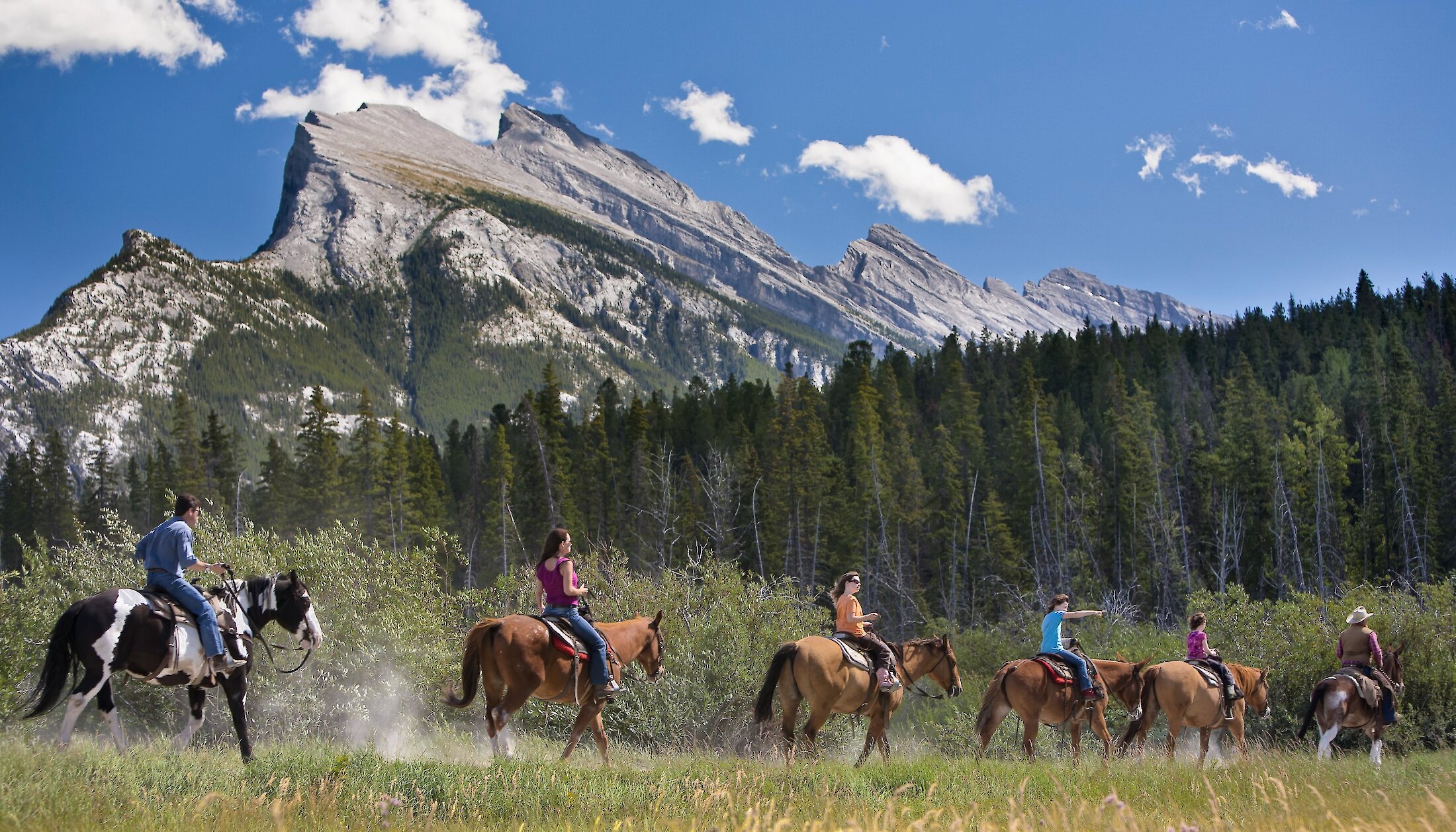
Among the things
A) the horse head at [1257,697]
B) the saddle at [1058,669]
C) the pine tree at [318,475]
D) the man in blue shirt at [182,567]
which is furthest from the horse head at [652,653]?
the pine tree at [318,475]

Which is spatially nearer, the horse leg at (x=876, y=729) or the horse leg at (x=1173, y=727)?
the horse leg at (x=876, y=729)

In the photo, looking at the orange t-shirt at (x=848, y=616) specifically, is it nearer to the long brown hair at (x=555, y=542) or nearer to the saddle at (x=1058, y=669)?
the saddle at (x=1058, y=669)

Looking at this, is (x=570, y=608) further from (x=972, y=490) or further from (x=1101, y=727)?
(x=972, y=490)

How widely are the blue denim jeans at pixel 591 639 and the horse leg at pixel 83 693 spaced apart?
4.72 meters

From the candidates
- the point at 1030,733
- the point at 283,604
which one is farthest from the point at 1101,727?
the point at 283,604

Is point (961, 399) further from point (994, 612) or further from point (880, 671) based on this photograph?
point (880, 671)

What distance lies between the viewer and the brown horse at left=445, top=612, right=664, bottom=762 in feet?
38.6

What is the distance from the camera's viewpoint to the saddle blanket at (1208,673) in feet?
52.7

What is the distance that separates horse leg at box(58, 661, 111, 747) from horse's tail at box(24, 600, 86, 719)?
16 cm

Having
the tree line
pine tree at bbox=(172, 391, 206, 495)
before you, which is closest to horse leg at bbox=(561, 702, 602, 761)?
the tree line

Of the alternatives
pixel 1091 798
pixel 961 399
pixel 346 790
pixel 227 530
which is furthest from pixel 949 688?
pixel 961 399

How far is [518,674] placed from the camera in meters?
11.8

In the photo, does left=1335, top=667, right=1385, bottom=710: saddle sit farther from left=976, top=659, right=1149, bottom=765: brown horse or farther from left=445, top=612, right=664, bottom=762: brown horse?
left=445, top=612, right=664, bottom=762: brown horse

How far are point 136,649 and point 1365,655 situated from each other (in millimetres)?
17845
